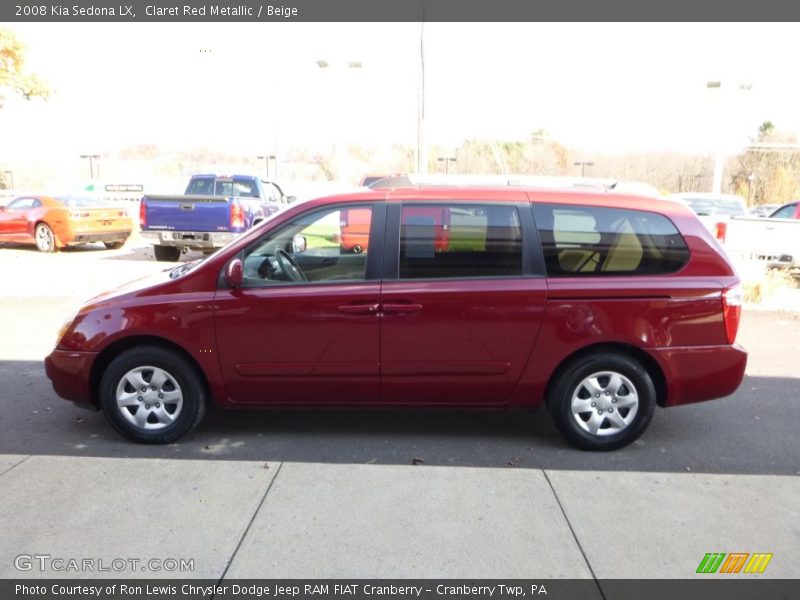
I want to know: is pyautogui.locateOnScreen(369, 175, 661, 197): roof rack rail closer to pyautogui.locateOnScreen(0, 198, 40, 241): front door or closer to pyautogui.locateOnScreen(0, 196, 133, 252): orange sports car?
pyautogui.locateOnScreen(0, 196, 133, 252): orange sports car

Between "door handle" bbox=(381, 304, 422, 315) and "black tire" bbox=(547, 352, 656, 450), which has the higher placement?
"door handle" bbox=(381, 304, 422, 315)

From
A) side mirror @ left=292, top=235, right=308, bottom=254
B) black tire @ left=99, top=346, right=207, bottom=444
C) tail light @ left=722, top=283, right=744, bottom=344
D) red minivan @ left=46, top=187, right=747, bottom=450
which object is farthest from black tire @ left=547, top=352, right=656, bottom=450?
black tire @ left=99, top=346, right=207, bottom=444

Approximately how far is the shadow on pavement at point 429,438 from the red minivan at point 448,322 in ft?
0.69

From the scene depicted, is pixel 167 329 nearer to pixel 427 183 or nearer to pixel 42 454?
pixel 42 454

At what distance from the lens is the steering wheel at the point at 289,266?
14.4ft

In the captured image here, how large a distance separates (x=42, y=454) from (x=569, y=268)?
3552 millimetres

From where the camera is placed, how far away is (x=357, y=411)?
16.8ft

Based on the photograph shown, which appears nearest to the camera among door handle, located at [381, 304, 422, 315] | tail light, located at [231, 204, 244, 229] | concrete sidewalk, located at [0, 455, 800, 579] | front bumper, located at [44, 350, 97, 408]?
concrete sidewalk, located at [0, 455, 800, 579]

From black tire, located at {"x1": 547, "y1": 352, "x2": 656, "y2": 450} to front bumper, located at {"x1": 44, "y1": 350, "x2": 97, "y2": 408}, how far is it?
3022mm

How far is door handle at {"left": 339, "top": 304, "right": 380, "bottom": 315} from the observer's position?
Result: 4.19m

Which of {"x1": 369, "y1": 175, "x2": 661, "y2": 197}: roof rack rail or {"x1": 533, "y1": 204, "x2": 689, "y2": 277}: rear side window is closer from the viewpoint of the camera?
{"x1": 533, "y1": 204, "x2": 689, "y2": 277}: rear side window
